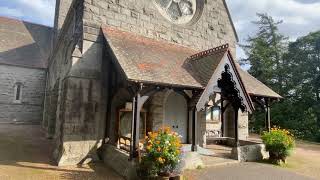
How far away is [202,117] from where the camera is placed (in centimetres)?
1209

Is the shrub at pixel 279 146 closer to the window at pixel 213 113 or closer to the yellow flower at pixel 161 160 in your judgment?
the window at pixel 213 113

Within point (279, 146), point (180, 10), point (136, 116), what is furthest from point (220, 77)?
point (180, 10)

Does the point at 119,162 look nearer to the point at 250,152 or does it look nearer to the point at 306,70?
Result: the point at 250,152

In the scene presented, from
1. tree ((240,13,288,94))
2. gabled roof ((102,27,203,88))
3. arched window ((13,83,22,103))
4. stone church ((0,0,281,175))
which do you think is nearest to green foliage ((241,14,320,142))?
tree ((240,13,288,94))

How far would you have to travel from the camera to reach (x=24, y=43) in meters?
25.2

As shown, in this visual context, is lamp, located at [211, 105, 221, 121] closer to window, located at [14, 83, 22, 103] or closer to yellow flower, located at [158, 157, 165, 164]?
yellow flower, located at [158, 157, 165, 164]

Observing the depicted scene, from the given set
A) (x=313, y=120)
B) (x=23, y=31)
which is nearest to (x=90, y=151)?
(x=313, y=120)

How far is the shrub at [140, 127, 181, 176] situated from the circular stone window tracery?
7.24 m

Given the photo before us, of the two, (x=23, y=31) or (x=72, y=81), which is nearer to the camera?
(x=72, y=81)

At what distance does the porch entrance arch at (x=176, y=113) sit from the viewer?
11.2 metres

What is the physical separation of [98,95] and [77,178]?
3248 millimetres

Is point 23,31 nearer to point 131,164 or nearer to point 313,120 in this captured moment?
point 131,164

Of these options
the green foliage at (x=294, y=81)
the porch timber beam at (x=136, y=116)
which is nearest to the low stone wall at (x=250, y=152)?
the porch timber beam at (x=136, y=116)

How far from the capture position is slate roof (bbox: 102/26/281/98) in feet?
25.8
